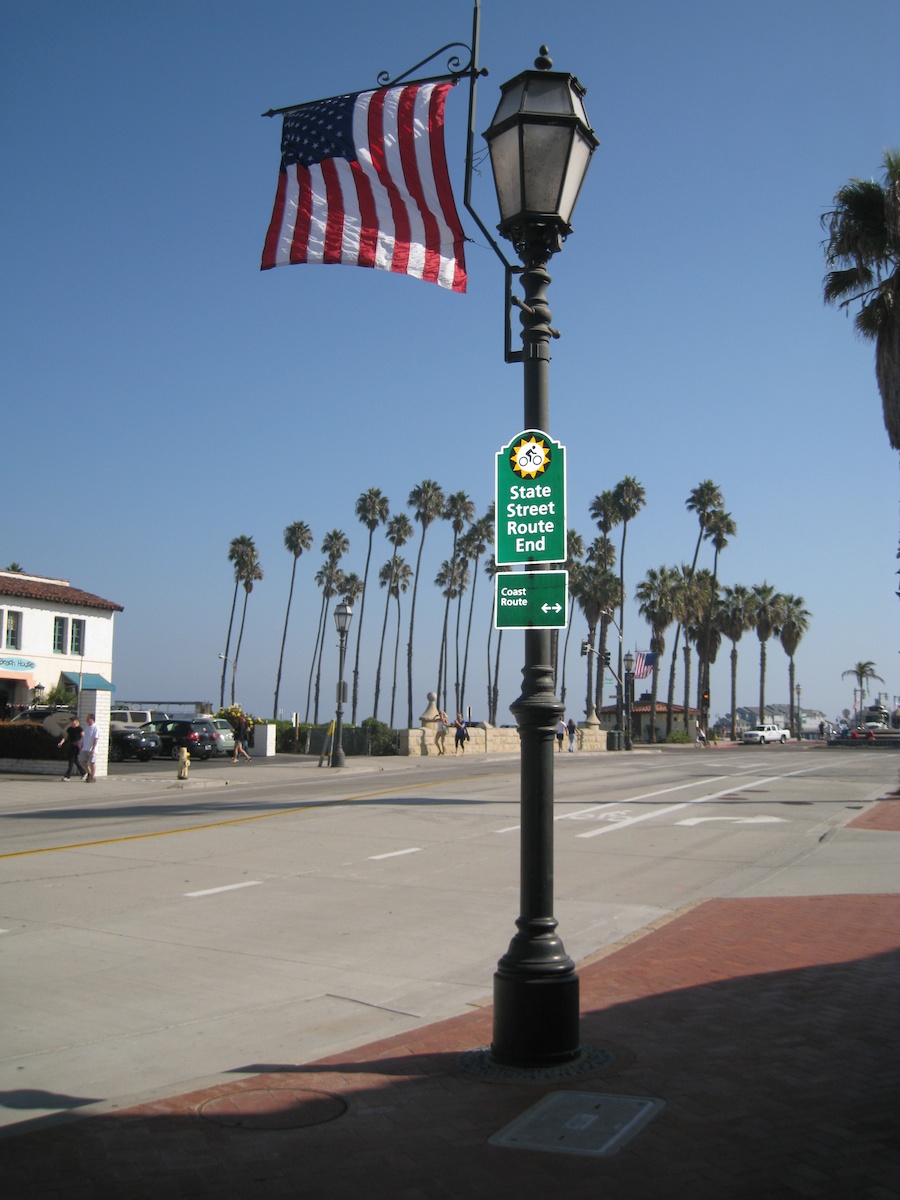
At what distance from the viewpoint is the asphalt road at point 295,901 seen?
6293mm

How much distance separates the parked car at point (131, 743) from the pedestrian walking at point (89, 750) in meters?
9.81

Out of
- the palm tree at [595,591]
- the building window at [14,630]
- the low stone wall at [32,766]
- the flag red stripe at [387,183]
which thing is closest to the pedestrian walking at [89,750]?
the low stone wall at [32,766]

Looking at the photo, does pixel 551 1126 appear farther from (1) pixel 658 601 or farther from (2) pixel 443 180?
(1) pixel 658 601

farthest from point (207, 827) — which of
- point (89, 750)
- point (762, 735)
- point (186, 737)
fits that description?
point (762, 735)

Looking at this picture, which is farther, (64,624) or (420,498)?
(420,498)

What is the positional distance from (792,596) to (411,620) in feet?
125

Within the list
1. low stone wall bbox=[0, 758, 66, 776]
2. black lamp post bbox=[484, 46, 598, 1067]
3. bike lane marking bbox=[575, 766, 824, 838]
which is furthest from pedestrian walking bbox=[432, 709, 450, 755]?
black lamp post bbox=[484, 46, 598, 1067]

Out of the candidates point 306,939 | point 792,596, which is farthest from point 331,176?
point 792,596

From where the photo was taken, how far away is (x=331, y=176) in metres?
10.2

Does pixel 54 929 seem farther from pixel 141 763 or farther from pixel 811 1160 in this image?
pixel 141 763

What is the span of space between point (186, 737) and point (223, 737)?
177 centimetres

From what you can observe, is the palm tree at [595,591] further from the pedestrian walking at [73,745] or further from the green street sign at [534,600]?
the green street sign at [534,600]

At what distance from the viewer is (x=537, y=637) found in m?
5.68

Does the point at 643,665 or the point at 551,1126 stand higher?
the point at 643,665
